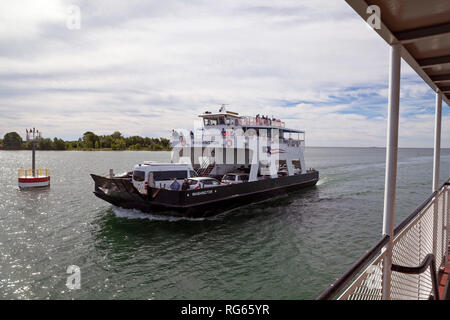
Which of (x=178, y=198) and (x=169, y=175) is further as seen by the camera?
(x=169, y=175)

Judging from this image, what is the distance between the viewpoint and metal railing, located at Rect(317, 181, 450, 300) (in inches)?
86.3

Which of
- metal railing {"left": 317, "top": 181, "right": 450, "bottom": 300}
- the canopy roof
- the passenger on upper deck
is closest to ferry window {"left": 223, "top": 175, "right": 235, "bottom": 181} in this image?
the passenger on upper deck

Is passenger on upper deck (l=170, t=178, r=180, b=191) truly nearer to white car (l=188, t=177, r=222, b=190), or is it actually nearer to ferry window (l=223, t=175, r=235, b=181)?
white car (l=188, t=177, r=222, b=190)

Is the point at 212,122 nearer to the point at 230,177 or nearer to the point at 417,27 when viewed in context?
the point at 230,177

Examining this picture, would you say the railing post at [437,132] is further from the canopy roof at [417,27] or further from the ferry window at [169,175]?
the ferry window at [169,175]

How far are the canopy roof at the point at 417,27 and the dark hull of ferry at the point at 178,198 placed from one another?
11559 mm

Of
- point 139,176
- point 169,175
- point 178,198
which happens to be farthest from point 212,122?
point 178,198

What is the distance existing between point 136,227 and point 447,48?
43.6 ft

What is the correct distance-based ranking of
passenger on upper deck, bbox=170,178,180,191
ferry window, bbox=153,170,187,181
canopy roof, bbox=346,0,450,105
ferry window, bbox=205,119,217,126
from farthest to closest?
ferry window, bbox=205,119,217,126 → ferry window, bbox=153,170,187,181 → passenger on upper deck, bbox=170,178,180,191 → canopy roof, bbox=346,0,450,105

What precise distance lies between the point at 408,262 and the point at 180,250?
8.80 m

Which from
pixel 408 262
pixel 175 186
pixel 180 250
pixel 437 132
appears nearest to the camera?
pixel 408 262

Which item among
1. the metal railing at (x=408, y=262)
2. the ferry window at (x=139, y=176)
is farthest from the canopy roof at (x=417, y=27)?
the ferry window at (x=139, y=176)

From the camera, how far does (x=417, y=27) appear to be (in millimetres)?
3084
